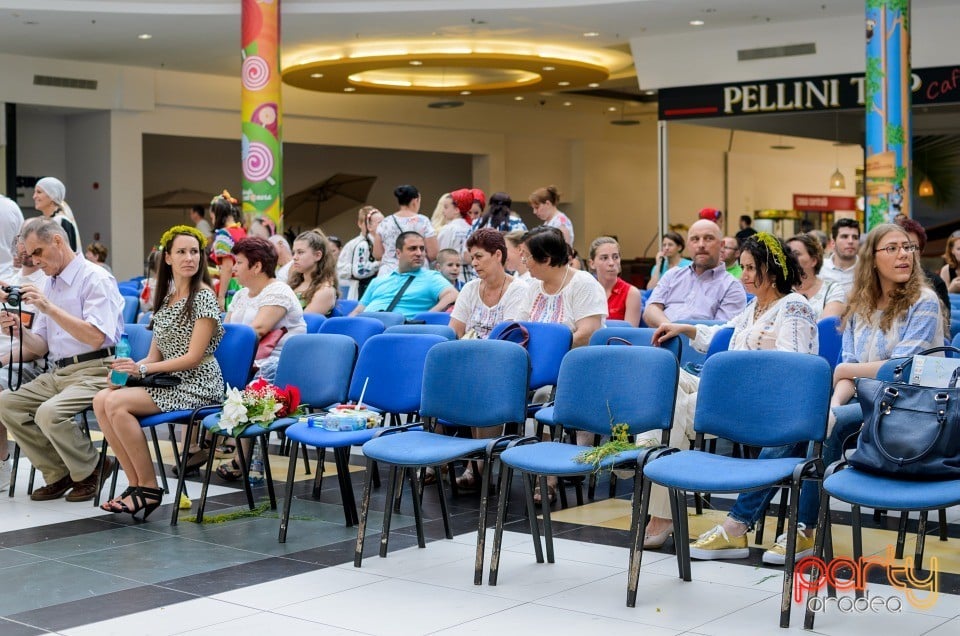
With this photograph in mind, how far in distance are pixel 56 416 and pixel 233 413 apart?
1.15m

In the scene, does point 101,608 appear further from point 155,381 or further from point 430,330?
point 430,330

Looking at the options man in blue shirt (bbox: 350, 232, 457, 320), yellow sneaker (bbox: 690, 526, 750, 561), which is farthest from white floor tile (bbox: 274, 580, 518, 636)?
man in blue shirt (bbox: 350, 232, 457, 320)

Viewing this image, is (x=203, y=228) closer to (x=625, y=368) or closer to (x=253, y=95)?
→ (x=253, y=95)

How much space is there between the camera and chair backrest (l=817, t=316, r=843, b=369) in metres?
5.65

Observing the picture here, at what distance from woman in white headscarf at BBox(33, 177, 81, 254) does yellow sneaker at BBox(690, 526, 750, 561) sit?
4.73 metres

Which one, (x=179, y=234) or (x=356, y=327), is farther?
(x=356, y=327)

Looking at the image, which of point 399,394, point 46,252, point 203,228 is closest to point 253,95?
point 203,228

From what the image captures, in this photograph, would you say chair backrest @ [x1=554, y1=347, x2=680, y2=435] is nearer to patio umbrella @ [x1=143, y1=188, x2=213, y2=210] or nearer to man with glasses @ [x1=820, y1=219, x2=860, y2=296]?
man with glasses @ [x1=820, y1=219, x2=860, y2=296]

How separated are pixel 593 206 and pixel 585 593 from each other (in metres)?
20.1

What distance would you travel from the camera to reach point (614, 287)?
296 inches

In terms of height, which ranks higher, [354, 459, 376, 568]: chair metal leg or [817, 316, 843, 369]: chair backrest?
[817, 316, 843, 369]: chair backrest

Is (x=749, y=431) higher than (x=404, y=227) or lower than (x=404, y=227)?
lower

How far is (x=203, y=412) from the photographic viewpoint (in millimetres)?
5664

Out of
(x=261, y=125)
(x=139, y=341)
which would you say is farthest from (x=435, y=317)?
(x=261, y=125)
